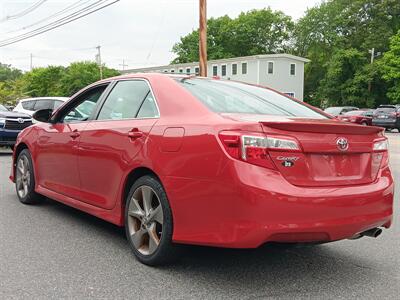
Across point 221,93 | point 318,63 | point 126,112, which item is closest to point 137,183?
point 126,112

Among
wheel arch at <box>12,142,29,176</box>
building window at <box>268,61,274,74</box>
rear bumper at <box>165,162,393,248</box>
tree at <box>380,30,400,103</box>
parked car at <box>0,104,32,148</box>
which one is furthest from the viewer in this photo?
building window at <box>268,61,274,74</box>

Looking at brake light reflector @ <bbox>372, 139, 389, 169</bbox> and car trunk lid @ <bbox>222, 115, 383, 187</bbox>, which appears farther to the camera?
→ brake light reflector @ <bbox>372, 139, 389, 169</bbox>

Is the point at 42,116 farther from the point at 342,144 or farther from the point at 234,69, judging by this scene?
the point at 234,69

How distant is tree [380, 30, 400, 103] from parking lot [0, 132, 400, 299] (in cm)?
4355

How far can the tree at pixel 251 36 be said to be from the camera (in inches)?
2714

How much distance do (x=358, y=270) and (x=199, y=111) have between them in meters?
1.88

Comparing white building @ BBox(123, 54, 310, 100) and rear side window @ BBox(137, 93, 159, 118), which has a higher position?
white building @ BBox(123, 54, 310, 100)

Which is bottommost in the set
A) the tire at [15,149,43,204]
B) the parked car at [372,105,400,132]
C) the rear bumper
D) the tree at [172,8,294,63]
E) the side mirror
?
the parked car at [372,105,400,132]

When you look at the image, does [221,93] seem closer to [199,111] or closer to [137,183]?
[199,111]

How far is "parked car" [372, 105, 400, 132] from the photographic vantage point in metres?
28.6

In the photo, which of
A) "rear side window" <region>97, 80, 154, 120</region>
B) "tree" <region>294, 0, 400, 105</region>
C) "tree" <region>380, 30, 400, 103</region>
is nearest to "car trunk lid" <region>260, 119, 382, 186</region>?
"rear side window" <region>97, 80, 154, 120</region>

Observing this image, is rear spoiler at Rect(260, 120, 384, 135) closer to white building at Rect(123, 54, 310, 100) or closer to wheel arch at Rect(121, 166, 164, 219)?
wheel arch at Rect(121, 166, 164, 219)

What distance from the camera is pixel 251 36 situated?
6881 centimetres

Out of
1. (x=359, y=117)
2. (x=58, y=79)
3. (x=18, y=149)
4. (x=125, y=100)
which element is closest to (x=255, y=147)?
(x=125, y=100)
